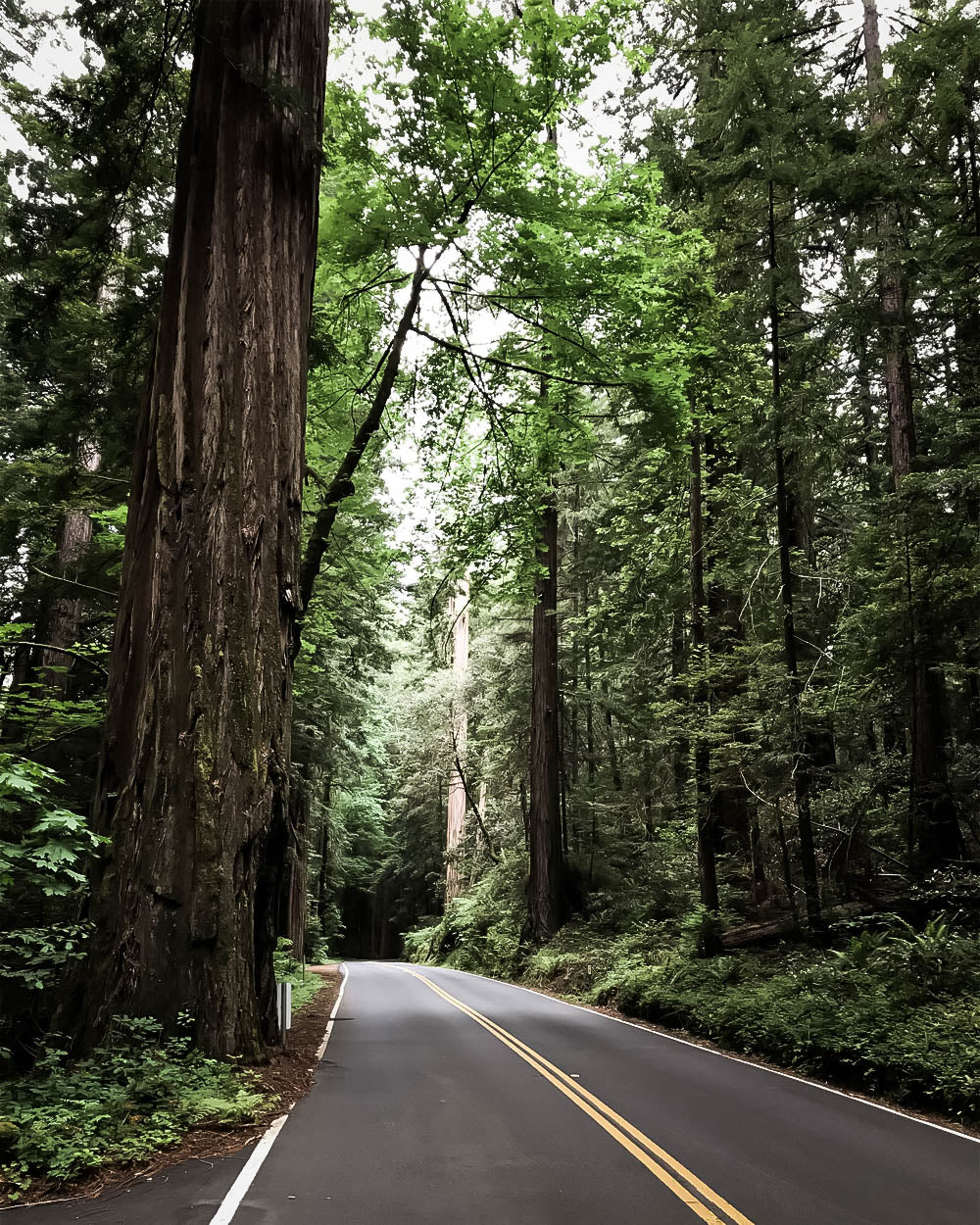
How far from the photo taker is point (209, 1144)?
18.9ft

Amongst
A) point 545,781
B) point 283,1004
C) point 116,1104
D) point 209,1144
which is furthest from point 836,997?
point 545,781

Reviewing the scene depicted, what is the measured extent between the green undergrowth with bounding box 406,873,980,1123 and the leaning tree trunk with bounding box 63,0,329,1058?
19.8 feet

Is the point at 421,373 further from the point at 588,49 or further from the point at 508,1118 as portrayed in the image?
the point at 508,1118

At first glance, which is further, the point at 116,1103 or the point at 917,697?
the point at 917,697

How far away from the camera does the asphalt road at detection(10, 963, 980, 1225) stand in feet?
15.1

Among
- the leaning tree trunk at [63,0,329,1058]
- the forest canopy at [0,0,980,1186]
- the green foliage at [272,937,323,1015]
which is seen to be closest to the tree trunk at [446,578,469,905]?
the forest canopy at [0,0,980,1186]

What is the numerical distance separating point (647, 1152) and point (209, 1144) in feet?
10.0

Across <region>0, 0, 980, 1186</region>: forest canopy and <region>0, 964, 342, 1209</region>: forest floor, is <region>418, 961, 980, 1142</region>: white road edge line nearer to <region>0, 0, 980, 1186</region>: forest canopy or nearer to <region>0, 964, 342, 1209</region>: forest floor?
<region>0, 0, 980, 1186</region>: forest canopy

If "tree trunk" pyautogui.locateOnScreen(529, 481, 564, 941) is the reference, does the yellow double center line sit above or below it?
below

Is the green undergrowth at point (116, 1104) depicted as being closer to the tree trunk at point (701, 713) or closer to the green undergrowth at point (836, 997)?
the green undergrowth at point (836, 997)

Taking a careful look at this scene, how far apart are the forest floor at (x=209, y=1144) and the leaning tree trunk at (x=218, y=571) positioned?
456 millimetres

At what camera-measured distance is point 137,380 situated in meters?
10.6

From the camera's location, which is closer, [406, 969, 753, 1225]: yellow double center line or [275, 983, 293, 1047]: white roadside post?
[406, 969, 753, 1225]: yellow double center line

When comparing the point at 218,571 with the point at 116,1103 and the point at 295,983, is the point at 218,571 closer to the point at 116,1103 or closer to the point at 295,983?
the point at 116,1103
